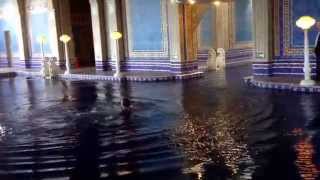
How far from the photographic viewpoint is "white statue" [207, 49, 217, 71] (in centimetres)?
1445

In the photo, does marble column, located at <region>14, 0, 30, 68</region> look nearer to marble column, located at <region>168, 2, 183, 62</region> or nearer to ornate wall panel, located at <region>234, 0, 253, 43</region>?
marble column, located at <region>168, 2, 183, 62</region>

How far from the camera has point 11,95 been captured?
417 inches

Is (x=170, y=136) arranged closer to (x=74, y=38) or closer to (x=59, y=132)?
(x=59, y=132)

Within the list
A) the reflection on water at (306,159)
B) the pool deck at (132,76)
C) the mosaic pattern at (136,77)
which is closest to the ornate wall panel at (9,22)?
the pool deck at (132,76)

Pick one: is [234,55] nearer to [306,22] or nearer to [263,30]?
[263,30]

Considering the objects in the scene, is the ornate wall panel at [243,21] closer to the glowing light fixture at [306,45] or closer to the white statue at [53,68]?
the white statue at [53,68]

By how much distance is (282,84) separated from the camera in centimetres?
927

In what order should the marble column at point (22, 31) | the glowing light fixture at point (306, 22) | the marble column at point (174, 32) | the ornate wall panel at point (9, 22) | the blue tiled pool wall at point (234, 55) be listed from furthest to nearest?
the ornate wall panel at point (9, 22) → the marble column at point (22, 31) → the blue tiled pool wall at point (234, 55) → the marble column at point (174, 32) → the glowing light fixture at point (306, 22)

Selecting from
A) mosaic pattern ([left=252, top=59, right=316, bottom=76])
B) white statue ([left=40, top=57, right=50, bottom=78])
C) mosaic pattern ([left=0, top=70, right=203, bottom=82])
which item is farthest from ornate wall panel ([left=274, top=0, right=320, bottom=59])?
white statue ([left=40, top=57, right=50, bottom=78])

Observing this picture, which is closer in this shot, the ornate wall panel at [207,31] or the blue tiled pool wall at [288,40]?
the blue tiled pool wall at [288,40]

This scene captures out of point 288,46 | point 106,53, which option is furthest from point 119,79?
point 288,46

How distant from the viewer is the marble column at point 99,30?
1416 cm

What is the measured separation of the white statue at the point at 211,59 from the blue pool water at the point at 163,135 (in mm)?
4529

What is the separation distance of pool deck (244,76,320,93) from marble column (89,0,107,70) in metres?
5.33
